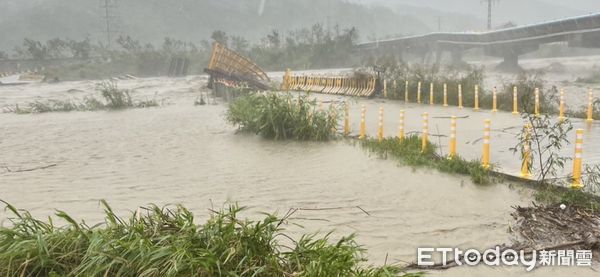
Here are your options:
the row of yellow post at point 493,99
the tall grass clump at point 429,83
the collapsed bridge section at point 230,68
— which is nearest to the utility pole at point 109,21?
the collapsed bridge section at point 230,68

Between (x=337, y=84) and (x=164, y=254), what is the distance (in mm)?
23047

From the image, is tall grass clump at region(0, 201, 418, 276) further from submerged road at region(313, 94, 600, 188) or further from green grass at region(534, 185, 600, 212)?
submerged road at region(313, 94, 600, 188)

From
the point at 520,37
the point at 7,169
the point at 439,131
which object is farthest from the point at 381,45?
the point at 7,169

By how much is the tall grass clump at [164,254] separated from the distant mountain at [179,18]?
9767cm

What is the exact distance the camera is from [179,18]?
445 feet

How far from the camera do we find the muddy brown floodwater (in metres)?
6.43

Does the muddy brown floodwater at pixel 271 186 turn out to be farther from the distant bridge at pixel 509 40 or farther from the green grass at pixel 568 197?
the distant bridge at pixel 509 40

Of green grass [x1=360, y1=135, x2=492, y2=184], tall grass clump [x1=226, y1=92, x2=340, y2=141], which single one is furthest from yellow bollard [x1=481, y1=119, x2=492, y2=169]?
tall grass clump [x1=226, y1=92, x2=340, y2=141]

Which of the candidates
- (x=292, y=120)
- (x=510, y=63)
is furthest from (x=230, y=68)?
(x=510, y=63)

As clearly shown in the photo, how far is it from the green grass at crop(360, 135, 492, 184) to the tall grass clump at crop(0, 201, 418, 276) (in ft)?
15.6

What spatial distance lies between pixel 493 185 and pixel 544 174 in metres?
0.76

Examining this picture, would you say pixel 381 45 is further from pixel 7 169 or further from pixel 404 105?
pixel 7 169

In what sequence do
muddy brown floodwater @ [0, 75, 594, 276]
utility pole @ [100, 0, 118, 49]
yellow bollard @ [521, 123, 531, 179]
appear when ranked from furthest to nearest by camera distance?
1. utility pole @ [100, 0, 118, 49]
2. yellow bollard @ [521, 123, 531, 179]
3. muddy brown floodwater @ [0, 75, 594, 276]

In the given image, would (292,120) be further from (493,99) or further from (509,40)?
(509,40)
